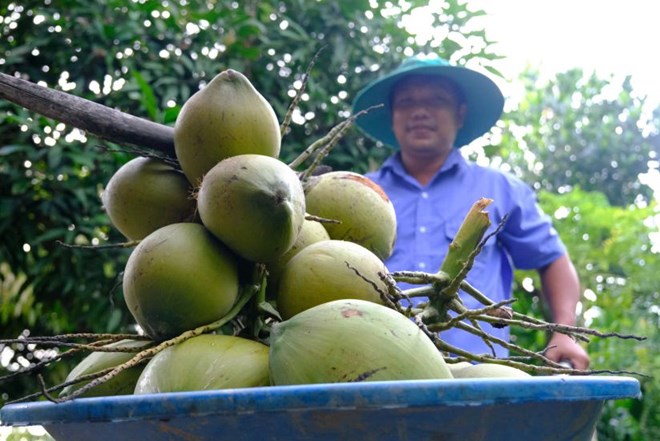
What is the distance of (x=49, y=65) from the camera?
378 centimetres

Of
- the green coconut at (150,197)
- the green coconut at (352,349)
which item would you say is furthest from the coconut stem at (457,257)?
the green coconut at (150,197)

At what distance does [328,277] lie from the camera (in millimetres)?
1316

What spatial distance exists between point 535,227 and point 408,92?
825mm

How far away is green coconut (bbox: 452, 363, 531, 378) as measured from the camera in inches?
48.4

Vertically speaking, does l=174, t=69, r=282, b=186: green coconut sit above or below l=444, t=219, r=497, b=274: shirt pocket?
above

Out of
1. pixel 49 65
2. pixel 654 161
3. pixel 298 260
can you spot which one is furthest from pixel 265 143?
pixel 654 161

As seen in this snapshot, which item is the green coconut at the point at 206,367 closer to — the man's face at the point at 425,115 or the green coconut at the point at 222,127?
the green coconut at the point at 222,127

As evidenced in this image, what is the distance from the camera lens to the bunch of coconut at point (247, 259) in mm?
1108

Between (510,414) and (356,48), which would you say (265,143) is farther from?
(356,48)

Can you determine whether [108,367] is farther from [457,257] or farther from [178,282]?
[457,257]

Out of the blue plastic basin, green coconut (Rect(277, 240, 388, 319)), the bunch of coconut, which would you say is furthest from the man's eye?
the blue plastic basin

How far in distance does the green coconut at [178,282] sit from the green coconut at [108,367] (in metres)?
0.06

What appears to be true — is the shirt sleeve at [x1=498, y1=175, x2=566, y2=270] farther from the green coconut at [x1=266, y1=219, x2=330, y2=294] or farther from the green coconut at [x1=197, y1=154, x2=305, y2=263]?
the green coconut at [x1=197, y1=154, x2=305, y2=263]

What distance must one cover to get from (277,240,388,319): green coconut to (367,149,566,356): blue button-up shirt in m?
1.70
